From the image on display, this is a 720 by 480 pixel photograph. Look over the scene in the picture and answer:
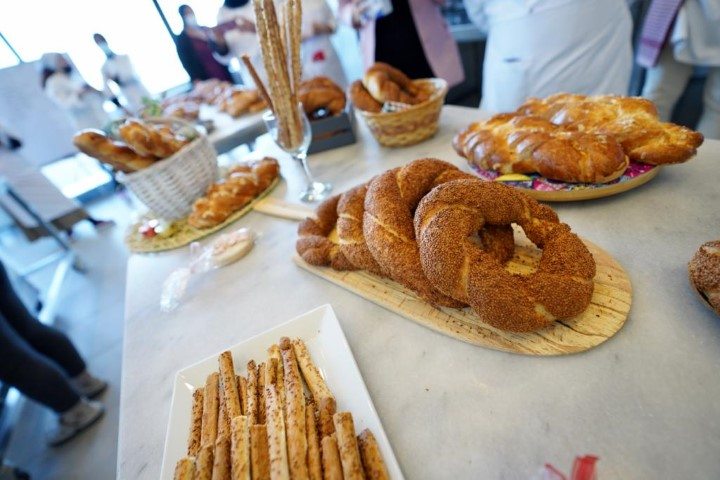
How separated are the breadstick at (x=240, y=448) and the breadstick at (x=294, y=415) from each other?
0.07 metres

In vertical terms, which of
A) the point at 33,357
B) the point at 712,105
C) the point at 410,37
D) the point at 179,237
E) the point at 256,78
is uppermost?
the point at 256,78

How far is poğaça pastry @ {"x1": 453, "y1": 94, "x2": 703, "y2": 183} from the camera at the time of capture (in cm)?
93

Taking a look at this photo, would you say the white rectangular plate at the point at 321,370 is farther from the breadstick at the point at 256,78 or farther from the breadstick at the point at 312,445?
the breadstick at the point at 256,78

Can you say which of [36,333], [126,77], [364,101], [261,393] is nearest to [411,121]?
[364,101]

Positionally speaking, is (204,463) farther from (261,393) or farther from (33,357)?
(33,357)

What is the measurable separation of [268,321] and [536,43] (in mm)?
2019

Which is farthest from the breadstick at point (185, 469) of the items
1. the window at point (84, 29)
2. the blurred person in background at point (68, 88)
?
the window at point (84, 29)

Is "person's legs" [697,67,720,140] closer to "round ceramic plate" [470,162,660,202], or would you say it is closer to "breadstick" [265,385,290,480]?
"round ceramic plate" [470,162,660,202]

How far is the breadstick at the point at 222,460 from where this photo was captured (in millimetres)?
596

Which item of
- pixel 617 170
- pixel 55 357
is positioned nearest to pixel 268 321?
pixel 617 170

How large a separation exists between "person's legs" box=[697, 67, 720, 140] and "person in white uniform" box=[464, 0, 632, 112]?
38cm

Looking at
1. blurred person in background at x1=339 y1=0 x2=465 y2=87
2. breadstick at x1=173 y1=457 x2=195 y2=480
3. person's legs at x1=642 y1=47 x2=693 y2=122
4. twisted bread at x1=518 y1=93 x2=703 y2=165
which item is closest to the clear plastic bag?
breadstick at x1=173 y1=457 x2=195 y2=480

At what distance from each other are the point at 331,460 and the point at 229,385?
0.30 meters

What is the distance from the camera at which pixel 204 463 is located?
62 centimetres
